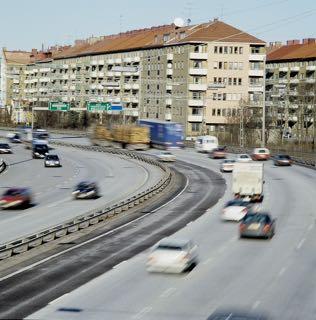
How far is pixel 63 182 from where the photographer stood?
82375 mm

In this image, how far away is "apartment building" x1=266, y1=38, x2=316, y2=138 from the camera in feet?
525

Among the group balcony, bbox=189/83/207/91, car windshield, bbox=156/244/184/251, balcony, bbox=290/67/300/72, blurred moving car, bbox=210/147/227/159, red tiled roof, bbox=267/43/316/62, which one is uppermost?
red tiled roof, bbox=267/43/316/62

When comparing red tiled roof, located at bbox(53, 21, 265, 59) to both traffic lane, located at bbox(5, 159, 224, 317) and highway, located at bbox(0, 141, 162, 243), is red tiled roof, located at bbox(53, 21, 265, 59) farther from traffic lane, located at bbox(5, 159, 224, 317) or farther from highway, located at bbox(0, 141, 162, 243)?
traffic lane, located at bbox(5, 159, 224, 317)

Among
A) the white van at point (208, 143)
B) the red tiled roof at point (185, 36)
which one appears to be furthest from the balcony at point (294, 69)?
the white van at point (208, 143)

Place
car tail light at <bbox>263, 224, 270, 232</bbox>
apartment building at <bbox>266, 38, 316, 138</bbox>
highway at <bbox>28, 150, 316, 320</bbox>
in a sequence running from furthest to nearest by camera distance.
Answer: apartment building at <bbox>266, 38, 316, 138</bbox> < car tail light at <bbox>263, 224, 270, 232</bbox> < highway at <bbox>28, 150, 316, 320</bbox>

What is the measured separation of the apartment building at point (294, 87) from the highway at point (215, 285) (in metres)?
109

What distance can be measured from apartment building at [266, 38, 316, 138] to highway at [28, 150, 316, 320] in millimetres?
109086

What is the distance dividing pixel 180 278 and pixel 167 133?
73958 millimetres

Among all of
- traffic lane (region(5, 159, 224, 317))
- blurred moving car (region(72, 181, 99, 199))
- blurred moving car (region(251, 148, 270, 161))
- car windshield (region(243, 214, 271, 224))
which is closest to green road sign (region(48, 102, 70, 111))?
blurred moving car (region(251, 148, 270, 161))

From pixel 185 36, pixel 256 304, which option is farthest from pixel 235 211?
pixel 185 36

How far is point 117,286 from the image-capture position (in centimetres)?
3161

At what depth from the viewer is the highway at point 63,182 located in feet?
173

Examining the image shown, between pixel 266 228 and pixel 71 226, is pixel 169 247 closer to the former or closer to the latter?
pixel 266 228

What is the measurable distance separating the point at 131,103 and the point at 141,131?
234ft
